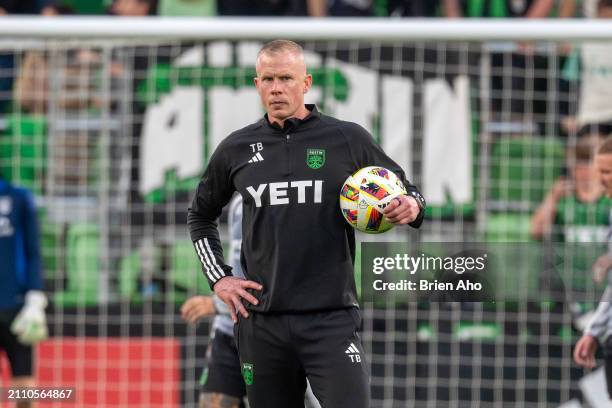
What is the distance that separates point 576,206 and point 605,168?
1793 mm

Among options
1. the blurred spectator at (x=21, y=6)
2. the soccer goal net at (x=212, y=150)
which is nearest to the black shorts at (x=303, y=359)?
the soccer goal net at (x=212, y=150)

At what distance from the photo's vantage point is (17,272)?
720cm

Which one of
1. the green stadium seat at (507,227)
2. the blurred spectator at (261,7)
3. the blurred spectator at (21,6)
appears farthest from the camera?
the blurred spectator at (21,6)

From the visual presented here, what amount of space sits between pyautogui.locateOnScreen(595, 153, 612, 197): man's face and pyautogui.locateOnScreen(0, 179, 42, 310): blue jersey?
350 centimetres

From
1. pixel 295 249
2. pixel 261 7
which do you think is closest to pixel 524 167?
pixel 261 7

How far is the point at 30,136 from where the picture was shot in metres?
7.63

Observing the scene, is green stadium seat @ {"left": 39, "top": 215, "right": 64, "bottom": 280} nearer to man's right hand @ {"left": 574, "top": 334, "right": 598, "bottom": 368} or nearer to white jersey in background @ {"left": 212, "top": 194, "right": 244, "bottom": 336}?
white jersey in background @ {"left": 212, "top": 194, "right": 244, "bottom": 336}

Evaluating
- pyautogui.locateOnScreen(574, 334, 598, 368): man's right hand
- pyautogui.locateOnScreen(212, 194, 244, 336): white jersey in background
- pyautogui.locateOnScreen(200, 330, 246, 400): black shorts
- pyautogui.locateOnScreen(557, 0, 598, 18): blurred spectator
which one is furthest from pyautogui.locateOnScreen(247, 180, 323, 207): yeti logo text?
pyautogui.locateOnScreen(557, 0, 598, 18): blurred spectator

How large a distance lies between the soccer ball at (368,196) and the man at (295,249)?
0.07 metres

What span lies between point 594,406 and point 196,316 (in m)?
3.03

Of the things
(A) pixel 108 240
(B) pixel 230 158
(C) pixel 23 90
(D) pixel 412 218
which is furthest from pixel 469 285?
(C) pixel 23 90

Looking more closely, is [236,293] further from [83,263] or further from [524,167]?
[524,167]

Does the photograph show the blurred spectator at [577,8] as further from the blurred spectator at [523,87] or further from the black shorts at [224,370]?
the black shorts at [224,370]

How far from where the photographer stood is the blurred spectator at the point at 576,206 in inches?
286
